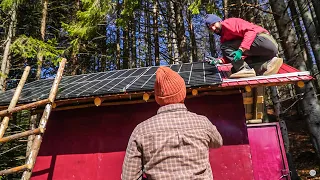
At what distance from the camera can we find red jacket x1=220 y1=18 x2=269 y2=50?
467cm

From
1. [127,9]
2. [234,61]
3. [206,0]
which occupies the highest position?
[127,9]

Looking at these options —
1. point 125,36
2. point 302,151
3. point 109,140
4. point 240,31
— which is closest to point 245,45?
point 240,31

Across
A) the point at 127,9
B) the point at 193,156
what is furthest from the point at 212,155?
the point at 127,9

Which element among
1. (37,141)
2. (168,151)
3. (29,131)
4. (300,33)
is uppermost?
(300,33)

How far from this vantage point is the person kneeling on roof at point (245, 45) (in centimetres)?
476

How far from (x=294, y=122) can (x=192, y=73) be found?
57.5 feet

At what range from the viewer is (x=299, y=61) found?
615cm

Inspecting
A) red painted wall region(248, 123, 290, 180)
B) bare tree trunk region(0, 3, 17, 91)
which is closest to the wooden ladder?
red painted wall region(248, 123, 290, 180)

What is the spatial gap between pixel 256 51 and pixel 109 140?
342 centimetres

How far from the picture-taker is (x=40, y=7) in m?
13.1

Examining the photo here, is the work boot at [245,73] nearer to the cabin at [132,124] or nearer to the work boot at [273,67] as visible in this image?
the cabin at [132,124]

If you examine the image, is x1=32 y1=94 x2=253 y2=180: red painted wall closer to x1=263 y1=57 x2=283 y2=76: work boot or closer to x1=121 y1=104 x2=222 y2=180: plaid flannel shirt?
x1=263 y1=57 x2=283 y2=76: work boot

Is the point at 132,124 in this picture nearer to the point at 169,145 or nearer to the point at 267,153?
the point at 267,153

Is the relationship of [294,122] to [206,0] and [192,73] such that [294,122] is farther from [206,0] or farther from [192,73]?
[192,73]
